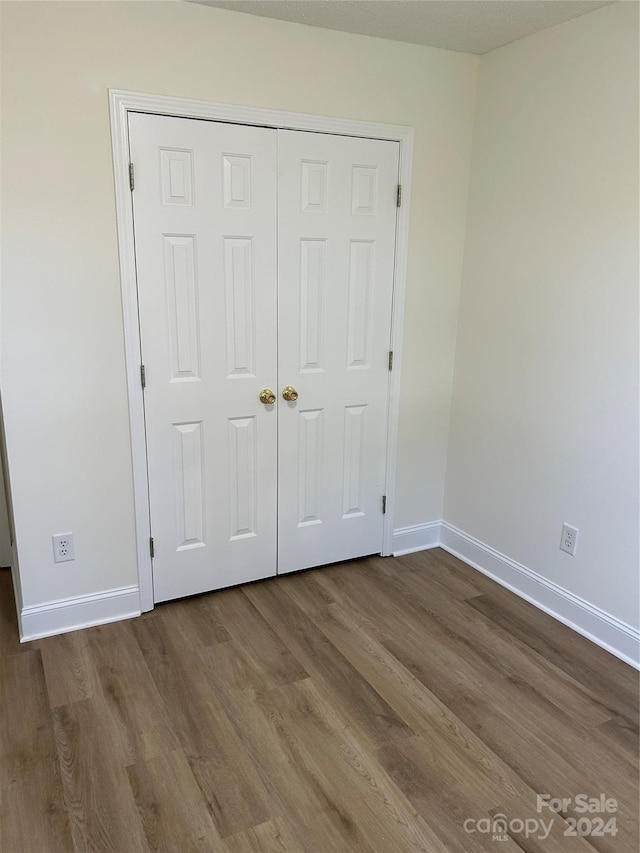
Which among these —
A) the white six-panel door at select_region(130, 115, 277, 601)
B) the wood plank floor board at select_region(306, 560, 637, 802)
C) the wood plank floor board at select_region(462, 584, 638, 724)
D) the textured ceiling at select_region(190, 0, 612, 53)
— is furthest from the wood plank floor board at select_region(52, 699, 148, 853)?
the textured ceiling at select_region(190, 0, 612, 53)

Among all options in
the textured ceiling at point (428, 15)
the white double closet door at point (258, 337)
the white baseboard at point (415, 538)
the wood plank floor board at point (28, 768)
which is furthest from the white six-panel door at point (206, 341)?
the white baseboard at point (415, 538)

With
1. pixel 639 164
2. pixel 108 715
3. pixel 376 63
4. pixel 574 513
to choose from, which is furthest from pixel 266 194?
pixel 108 715

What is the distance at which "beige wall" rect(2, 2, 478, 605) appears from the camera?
7.08 feet

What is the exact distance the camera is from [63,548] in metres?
2.52

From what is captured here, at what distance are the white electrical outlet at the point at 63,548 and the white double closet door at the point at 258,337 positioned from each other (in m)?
0.34

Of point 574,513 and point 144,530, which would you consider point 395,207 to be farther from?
point 144,530

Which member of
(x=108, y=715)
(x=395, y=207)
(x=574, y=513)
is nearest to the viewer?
(x=108, y=715)

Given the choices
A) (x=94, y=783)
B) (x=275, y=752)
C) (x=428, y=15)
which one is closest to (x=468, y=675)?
(x=275, y=752)

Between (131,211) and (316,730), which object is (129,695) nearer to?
(316,730)

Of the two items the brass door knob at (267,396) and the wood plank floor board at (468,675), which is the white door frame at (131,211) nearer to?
Answer: the brass door knob at (267,396)

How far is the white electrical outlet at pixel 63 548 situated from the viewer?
250cm

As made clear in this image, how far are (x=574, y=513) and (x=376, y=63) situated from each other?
2072 millimetres

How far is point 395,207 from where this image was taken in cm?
286

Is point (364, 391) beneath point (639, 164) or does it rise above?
beneath
